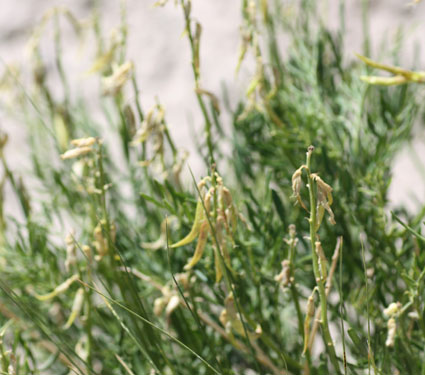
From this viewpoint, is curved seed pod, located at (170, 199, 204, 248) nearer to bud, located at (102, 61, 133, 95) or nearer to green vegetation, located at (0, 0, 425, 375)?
green vegetation, located at (0, 0, 425, 375)

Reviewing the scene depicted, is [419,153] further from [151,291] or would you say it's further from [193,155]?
[151,291]

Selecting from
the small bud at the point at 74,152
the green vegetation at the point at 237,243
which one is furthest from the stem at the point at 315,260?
the small bud at the point at 74,152

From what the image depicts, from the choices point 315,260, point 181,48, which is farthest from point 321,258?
point 181,48

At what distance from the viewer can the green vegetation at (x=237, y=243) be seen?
344 mm

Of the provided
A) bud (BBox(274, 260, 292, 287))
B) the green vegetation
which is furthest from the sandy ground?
bud (BBox(274, 260, 292, 287))

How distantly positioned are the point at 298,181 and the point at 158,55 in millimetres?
835

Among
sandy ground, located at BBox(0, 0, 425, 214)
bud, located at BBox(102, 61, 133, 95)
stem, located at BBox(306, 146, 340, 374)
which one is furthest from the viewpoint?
sandy ground, located at BBox(0, 0, 425, 214)

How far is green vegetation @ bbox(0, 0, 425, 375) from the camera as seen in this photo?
344mm

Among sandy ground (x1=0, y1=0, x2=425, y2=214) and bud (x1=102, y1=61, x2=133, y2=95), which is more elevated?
bud (x1=102, y1=61, x2=133, y2=95)

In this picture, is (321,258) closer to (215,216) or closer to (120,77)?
(215,216)

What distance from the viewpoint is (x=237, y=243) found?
404 millimetres

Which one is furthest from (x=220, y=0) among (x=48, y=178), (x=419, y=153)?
(x=48, y=178)

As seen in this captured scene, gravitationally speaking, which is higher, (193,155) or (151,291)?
(151,291)

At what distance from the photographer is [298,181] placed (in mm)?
264
